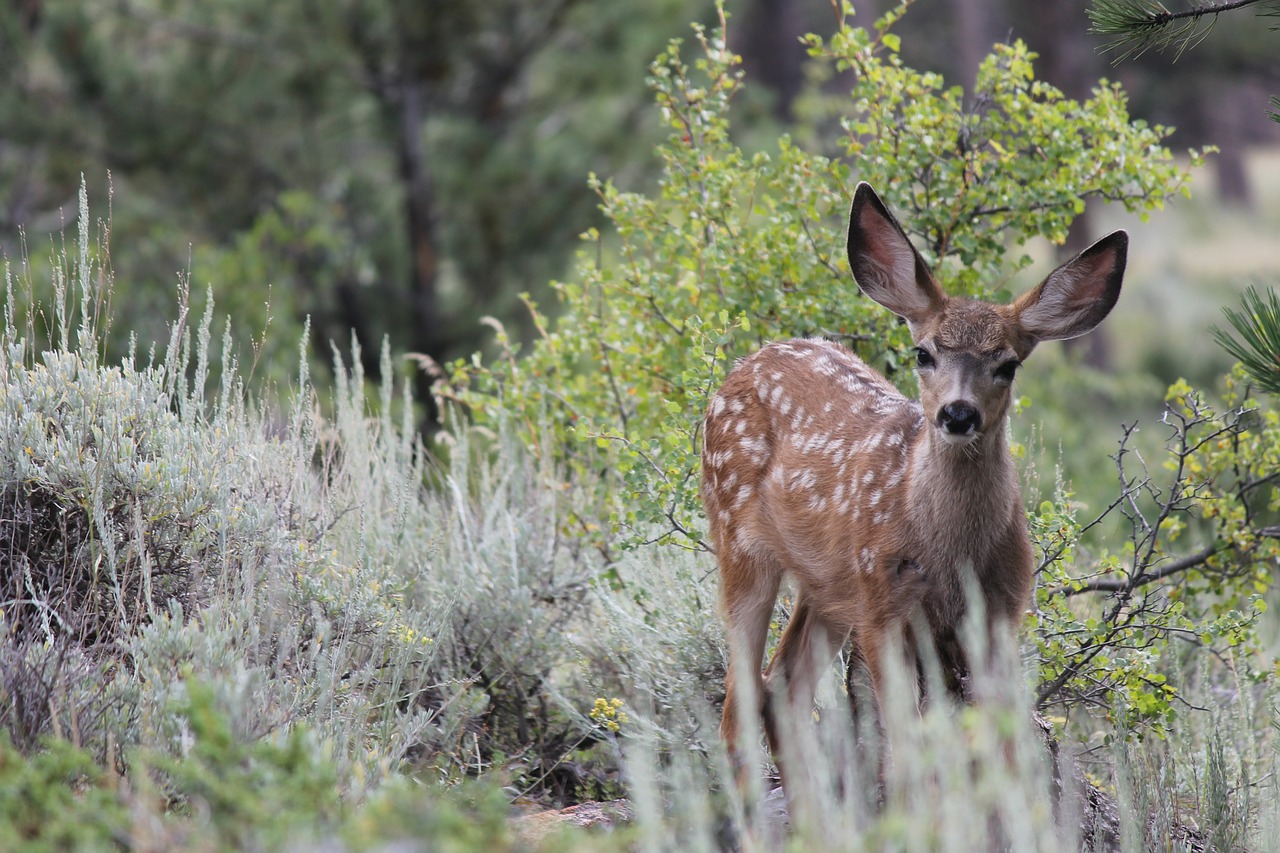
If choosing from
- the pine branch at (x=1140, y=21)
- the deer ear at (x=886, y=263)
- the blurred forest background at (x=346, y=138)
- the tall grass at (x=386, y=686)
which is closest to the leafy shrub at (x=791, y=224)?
the tall grass at (x=386, y=686)

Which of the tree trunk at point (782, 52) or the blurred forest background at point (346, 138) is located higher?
the tree trunk at point (782, 52)

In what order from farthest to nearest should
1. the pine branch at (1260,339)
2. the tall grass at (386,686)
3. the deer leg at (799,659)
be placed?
the deer leg at (799,659), the pine branch at (1260,339), the tall grass at (386,686)

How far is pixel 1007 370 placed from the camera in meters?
4.77

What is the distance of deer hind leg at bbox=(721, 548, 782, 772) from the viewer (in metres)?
5.38

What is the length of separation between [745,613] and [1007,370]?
138 centimetres

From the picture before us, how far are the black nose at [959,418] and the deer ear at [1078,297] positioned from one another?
20.7 inches

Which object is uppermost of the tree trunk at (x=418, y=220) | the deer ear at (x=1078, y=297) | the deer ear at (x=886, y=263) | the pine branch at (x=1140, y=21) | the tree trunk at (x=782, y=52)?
the tree trunk at (x=782, y=52)

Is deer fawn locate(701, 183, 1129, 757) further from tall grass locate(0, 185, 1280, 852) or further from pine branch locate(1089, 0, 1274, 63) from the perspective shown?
pine branch locate(1089, 0, 1274, 63)

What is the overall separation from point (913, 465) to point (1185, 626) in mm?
1164

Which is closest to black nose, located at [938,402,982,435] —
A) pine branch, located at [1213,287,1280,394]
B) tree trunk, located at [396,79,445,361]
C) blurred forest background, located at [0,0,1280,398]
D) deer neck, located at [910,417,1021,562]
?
deer neck, located at [910,417,1021,562]

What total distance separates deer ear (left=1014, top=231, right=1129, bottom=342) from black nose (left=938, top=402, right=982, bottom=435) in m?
0.53

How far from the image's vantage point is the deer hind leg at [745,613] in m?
5.38

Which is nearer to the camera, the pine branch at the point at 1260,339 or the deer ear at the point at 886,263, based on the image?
the pine branch at the point at 1260,339

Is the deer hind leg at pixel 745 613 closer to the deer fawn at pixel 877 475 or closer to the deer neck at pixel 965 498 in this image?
the deer fawn at pixel 877 475
